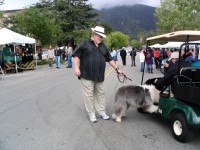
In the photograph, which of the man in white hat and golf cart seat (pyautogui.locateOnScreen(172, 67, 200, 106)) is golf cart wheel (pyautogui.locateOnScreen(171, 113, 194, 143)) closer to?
golf cart seat (pyautogui.locateOnScreen(172, 67, 200, 106))

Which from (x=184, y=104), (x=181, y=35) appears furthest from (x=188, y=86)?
(x=181, y=35)

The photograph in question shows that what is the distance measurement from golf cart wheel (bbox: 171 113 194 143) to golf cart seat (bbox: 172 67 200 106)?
327 mm

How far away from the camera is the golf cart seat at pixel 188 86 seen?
195 inches

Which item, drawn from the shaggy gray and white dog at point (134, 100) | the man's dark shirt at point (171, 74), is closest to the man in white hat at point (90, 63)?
the shaggy gray and white dog at point (134, 100)

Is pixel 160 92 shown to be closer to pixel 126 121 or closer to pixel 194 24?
pixel 126 121

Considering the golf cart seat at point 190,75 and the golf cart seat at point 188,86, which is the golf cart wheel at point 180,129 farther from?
the golf cart seat at point 190,75

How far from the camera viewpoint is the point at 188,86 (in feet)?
16.8

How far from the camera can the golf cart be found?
4.94 metres

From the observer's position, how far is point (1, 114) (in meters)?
7.43

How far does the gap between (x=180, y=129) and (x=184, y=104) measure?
44cm

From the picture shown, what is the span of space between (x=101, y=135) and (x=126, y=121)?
3.60 feet

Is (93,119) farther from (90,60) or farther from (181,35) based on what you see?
(181,35)

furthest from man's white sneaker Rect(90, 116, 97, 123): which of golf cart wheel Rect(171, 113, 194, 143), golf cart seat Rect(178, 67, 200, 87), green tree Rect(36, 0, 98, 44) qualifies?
green tree Rect(36, 0, 98, 44)

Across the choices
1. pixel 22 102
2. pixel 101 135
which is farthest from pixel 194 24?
pixel 101 135
